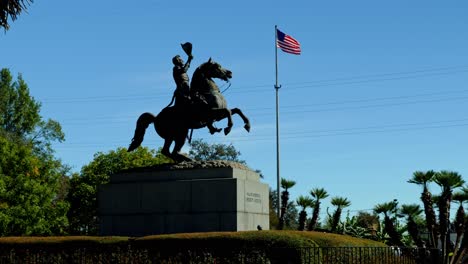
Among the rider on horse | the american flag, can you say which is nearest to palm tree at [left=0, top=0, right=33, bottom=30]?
the rider on horse

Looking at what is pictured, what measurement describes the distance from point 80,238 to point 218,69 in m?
6.20

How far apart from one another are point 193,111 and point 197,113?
0.14 m

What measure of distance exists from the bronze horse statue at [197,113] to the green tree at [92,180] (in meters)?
30.4

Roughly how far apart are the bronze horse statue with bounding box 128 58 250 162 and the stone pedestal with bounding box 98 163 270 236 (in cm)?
120

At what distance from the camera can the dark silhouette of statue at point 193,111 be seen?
77.5ft

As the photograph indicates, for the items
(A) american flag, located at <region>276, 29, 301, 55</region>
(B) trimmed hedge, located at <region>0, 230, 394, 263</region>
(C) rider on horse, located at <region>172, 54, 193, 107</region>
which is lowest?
(B) trimmed hedge, located at <region>0, 230, 394, 263</region>

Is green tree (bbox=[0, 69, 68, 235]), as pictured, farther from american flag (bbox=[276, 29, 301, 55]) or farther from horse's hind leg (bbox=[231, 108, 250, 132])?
horse's hind leg (bbox=[231, 108, 250, 132])

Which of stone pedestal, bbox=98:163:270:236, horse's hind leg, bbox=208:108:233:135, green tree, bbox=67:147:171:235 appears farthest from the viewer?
green tree, bbox=67:147:171:235

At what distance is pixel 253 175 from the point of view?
2425cm

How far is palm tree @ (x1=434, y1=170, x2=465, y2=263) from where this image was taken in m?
26.9

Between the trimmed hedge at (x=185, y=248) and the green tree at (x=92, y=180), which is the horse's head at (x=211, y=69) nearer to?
the trimmed hedge at (x=185, y=248)

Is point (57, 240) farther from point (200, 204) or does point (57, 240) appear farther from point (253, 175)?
point (253, 175)

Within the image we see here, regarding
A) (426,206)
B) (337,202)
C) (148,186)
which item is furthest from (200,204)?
(337,202)

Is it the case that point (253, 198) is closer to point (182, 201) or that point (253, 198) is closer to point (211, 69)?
point (182, 201)
